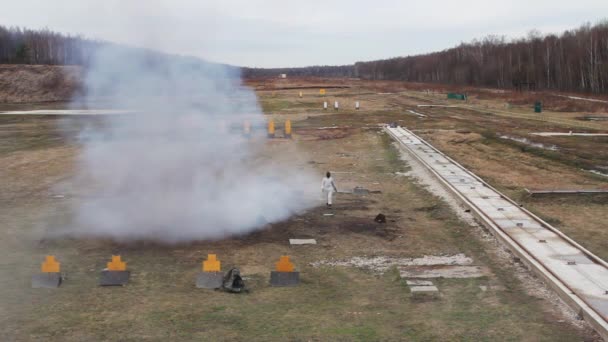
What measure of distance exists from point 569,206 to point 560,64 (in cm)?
9084

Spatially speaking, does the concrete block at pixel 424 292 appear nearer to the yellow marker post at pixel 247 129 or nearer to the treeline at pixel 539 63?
the yellow marker post at pixel 247 129

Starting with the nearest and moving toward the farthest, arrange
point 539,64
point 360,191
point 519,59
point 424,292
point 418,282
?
1. point 424,292
2. point 418,282
3. point 360,191
4. point 539,64
5. point 519,59

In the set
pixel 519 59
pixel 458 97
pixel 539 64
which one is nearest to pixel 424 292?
pixel 458 97

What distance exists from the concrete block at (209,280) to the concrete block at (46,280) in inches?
133

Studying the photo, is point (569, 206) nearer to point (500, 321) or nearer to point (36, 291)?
point (500, 321)

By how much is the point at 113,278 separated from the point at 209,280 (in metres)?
2.34

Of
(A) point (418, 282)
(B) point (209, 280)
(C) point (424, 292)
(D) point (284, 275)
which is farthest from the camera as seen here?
(A) point (418, 282)

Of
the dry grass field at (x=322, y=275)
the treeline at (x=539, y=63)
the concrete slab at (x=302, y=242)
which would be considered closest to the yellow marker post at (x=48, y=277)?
the dry grass field at (x=322, y=275)

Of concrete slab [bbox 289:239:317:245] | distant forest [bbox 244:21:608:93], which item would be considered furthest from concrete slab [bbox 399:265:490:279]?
distant forest [bbox 244:21:608:93]

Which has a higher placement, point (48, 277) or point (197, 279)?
point (48, 277)

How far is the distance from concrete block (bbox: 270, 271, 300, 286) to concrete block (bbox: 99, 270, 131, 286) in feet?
11.8

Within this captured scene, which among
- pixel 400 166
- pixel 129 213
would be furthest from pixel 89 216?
pixel 400 166

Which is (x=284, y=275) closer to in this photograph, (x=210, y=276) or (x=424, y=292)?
(x=210, y=276)

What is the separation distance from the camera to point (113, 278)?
14.7m
